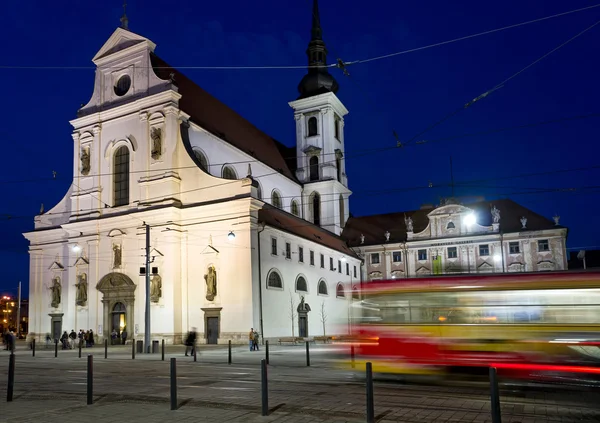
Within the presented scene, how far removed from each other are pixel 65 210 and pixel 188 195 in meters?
12.3

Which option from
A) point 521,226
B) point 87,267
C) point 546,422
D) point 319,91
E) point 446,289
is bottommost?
point 546,422

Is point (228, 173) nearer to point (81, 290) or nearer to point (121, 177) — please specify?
point (121, 177)

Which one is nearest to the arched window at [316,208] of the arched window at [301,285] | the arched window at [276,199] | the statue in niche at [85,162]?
the arched window at [276,199]

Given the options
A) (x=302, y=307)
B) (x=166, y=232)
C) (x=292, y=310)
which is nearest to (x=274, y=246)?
(x=292, y=310)

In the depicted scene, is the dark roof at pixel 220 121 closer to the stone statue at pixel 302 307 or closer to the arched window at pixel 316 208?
the arched window at pixel 316 208

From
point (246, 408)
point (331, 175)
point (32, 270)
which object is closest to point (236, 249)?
point (32, 270)

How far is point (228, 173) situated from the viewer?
144 feet

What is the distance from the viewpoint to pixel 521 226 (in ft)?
182

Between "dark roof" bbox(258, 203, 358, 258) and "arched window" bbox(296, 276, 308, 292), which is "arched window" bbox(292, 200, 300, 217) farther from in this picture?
"arched window" bbox(296, 276, 308, 292)

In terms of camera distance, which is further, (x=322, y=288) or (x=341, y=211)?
(x=341, y=211)

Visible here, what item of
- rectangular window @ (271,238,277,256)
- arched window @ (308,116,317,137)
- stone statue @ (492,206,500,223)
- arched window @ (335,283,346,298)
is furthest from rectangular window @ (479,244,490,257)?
rectangular window @ (271,238,277,256)

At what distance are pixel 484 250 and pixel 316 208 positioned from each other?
1685 centimetres

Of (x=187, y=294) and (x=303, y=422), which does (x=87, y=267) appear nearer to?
(x=187, y=294)

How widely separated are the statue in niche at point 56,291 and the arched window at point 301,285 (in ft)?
58.0
